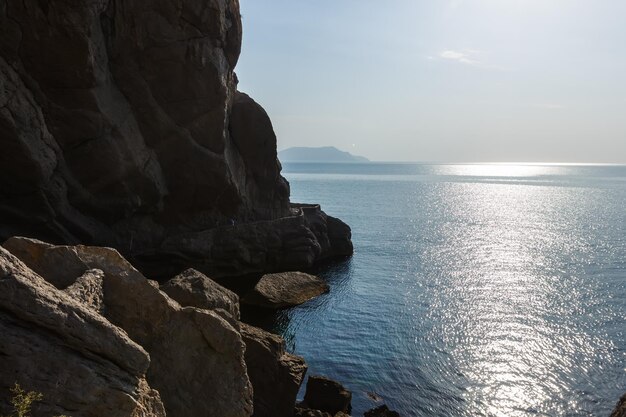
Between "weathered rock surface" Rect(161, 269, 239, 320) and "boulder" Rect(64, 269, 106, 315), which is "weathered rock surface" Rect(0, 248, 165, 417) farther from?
"weathered rock surface" Rect(161, 269, 239, 320)

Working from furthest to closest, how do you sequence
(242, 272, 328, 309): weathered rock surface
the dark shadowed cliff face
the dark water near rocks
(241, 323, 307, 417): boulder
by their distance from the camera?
1. (242, 272, 328, 309): weathered rock surface
2. the dark shadowed cliff face
3. the dark water near rocks
4. (241, 323, 307, 417): boulder

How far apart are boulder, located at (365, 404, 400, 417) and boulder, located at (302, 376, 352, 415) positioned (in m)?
1.10

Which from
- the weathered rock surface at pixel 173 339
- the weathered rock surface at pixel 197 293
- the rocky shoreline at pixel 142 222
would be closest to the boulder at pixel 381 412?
the rocky shoreline at pixel 142 222

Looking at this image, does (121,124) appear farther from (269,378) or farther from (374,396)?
(374,396)

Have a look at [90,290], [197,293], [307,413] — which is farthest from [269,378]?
[90,290]

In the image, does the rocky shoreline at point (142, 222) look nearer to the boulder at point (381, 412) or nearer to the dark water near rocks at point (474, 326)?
the boulder at point (381, 412)

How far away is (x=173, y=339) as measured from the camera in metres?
14.3

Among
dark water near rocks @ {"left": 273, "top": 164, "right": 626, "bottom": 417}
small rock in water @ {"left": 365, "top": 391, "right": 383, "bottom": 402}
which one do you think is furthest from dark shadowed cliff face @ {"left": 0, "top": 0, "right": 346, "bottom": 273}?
small rock in water @ {"left": 365, "top": 391, "right": 383, "bottom": 402}

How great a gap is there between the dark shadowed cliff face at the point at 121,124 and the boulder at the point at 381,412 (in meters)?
25.6

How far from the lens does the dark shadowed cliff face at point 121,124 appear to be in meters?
34.2

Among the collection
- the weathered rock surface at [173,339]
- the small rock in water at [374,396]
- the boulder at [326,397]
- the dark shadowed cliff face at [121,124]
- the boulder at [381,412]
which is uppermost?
the dark shadowed cliff face at [121,124]

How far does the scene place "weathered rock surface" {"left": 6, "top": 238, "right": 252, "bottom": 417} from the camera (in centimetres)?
1366

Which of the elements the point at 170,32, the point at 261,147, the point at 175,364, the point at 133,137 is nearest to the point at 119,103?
the point at 133,137

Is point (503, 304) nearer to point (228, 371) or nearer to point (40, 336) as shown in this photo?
point (228, 371)
